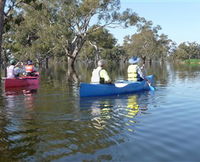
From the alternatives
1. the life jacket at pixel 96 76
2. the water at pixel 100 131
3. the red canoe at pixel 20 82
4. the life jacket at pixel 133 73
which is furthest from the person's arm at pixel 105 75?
the red canoe at pixel 20 82

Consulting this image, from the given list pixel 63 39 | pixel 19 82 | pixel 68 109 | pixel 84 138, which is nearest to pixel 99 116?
pixel 68 109

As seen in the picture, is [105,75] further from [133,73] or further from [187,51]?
[187,51]

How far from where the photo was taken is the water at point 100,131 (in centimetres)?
549

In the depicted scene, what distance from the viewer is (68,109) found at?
1027 cm

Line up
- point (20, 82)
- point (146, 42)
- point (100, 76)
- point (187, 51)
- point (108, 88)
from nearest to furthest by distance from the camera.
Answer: point (100, 76), point (108, 88), point (20, 82), point (146, 42), point (187, 51)

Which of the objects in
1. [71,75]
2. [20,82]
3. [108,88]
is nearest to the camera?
[108,88]

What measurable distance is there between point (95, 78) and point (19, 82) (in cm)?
733

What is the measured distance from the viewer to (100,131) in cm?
713

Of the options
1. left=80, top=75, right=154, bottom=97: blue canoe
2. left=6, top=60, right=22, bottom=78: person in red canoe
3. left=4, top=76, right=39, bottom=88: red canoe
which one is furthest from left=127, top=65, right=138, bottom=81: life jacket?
left=6, top=60, right=22, bottom=78: person in red canoe

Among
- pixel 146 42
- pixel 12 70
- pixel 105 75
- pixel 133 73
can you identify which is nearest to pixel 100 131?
pixel 105 75

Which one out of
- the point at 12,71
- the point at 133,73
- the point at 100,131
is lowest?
the point at 100,131

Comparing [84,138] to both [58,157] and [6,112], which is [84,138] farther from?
[6,112]

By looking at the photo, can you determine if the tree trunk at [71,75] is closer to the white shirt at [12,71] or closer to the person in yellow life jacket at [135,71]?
the white shirt at [12,71]

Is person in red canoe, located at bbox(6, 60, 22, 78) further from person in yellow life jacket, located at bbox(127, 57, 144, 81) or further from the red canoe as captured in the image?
person in yellow life jacket, located at bbox(127, 57, 144, 81)
